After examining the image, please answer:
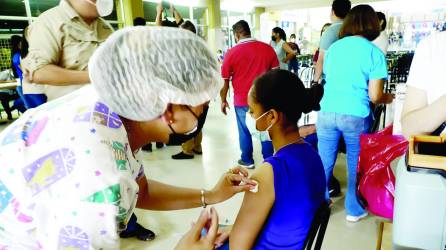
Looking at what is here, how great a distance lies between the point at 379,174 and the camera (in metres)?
1.36

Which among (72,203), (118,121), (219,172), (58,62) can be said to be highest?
(58,62)

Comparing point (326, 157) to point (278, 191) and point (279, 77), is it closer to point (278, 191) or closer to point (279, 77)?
point (279, 77)

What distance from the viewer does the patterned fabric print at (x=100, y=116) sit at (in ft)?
2.25

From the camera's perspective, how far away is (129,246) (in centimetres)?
203

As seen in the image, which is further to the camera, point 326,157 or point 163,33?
point 326,157

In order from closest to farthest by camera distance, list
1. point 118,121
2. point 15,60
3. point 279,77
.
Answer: point 118,121
point 279,77
point 15,60

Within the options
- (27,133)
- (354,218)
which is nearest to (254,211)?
(27,133)

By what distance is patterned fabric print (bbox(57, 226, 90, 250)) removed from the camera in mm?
610

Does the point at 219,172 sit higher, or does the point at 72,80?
the point at 72,80

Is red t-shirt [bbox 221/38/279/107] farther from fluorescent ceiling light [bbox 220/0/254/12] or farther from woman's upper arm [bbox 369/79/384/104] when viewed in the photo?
fluorescent ceiling light [bbox 220/0/254/12]

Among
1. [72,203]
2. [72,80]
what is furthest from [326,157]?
[72,203]

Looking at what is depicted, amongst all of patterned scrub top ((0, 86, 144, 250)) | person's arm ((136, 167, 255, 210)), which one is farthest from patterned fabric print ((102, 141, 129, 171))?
person's arm ((136, 167, 255, 210))

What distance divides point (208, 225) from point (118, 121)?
410mm

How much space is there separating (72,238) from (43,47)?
979 millimetres
